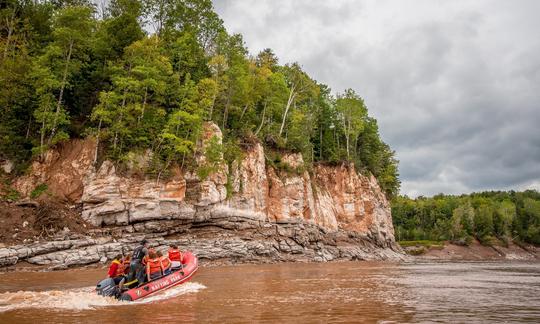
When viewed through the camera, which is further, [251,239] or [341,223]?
[341,223]

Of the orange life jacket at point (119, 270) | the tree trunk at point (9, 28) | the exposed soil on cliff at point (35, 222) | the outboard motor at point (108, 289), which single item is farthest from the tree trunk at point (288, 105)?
the outboard motor at point (108, 289)

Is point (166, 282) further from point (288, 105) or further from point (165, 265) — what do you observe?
point (288, 105)

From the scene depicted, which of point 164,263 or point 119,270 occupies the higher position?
point 164,263

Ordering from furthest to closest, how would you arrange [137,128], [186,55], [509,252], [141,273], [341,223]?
[509,252]
[341,223]
[186,55]
[137,128]
[141,273]

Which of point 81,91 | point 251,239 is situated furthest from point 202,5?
point 251,239

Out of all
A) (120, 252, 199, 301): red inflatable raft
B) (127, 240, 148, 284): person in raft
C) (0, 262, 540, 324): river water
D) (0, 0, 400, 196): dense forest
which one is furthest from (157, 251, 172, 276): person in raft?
(0, 0, 400, 196): dense forest

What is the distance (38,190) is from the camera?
995 inches

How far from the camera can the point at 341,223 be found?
46.7 metres

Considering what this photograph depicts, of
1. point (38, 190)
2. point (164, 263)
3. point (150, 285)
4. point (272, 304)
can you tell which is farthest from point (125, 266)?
point (38, 190)

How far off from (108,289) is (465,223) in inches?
3534

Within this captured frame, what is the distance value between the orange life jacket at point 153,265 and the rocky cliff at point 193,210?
952 cm

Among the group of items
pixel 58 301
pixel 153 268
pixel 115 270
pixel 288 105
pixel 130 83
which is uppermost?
pixel 288 105

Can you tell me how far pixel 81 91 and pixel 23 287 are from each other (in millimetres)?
19597

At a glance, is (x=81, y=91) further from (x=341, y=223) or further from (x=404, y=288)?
(x=341, y=223)
